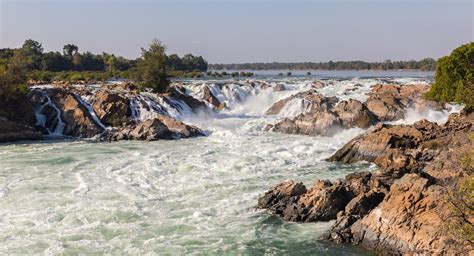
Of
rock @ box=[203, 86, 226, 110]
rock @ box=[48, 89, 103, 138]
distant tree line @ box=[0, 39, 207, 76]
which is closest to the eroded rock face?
rock @ box=[203, 86, 226, 110]

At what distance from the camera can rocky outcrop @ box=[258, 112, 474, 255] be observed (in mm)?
14969

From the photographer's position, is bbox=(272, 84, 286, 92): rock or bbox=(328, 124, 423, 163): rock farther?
bbox=(272, 84, 286, 92): rock

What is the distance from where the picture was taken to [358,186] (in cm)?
1967

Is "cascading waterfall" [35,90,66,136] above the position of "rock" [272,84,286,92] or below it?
below

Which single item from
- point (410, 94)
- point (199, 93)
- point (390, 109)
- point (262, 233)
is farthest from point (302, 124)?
point (262, 233)

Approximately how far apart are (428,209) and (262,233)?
5.66 meters

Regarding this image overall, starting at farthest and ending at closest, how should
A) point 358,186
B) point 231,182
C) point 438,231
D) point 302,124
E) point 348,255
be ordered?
point 302,124
point 231,182
point 358,186
point 348,255
point 438,231

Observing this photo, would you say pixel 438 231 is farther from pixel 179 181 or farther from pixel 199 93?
pixel 199 93

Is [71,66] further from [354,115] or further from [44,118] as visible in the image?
[354,115]

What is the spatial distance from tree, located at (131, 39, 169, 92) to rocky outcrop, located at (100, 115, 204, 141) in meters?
12.4

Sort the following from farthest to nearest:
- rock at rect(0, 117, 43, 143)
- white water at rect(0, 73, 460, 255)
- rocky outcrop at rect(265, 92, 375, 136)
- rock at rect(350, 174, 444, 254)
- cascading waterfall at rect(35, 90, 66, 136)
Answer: cascading waterfall at rect(35, 90, 66, 136) → rocky outcrop at rect(265, 92, 375, 136) → rock at rect(0, 117, 43, 143) → white water at rect(0, 73, 460, 255) → rock at rect(350, 174, 444, 254)

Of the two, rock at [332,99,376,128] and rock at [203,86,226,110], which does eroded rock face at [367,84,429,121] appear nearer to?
rock at [332,99,376,128]

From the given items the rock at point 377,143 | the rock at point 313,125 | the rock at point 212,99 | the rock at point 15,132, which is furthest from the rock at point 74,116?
the rock at point 377,143

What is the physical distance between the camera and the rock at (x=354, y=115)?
3988 centimetres
